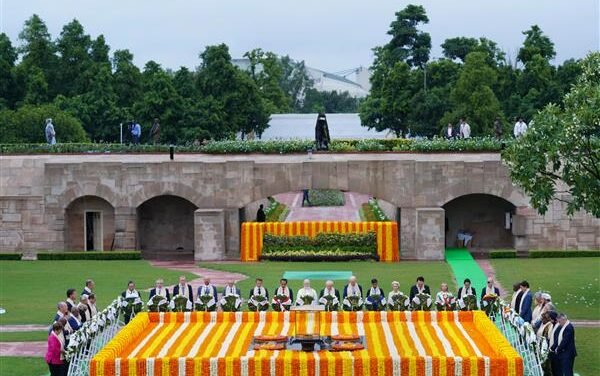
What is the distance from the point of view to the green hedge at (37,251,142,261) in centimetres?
4453

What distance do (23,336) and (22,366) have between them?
3.46 metres

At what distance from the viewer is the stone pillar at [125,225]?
45750 mm

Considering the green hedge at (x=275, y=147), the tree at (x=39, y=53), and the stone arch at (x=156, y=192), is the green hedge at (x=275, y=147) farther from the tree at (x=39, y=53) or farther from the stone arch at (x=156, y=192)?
the tree at (x=39, y=53)

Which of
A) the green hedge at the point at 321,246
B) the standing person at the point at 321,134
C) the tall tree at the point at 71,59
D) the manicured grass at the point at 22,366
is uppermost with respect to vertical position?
the tall tree at the point at 71,59

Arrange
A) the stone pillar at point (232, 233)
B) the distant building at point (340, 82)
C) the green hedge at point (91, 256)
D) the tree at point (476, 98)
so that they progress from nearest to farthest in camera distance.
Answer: the green hedge at point (91, 256) → the stone pillar at point (232, 233) → the tree at point (476, 98) → the distant building at point (340, 82)

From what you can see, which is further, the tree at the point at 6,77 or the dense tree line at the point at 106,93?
the tree at the point at 6,77

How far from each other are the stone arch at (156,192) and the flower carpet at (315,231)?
8.48ft

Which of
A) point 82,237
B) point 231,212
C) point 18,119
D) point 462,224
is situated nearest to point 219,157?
point 231,212

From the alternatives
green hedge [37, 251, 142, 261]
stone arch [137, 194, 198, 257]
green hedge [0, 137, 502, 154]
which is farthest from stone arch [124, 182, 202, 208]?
stone arch [137, 194, 198, 257]

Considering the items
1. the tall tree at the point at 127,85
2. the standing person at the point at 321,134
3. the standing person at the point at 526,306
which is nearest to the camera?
the standing person at the point at 526,306

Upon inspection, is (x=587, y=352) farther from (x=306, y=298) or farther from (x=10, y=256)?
(x=10, y=256)

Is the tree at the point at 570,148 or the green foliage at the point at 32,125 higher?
the green foliage at the point at 32,125

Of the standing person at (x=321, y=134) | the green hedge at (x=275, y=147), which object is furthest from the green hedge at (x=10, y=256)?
the standing person at (x=321, y=134)

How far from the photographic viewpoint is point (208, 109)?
2489 inches
